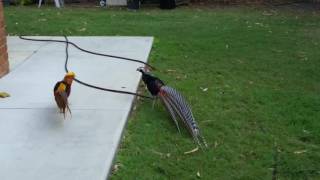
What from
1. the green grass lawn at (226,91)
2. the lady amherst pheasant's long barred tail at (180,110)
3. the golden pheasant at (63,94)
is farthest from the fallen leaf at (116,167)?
the golden pheasant at (63,94)

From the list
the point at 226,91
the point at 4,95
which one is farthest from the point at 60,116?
the point at 226,91

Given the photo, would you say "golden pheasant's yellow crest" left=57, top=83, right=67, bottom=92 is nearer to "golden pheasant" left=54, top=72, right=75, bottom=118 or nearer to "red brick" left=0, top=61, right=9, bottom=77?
"golden pheasant" left=54, top=72, right=75, bottom=118

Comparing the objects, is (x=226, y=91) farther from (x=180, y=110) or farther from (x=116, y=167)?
(x=116, y=167)

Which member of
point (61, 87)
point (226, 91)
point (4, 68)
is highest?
point (61, 87)

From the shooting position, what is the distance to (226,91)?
5.35 meters

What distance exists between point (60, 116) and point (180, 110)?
3.11 ft

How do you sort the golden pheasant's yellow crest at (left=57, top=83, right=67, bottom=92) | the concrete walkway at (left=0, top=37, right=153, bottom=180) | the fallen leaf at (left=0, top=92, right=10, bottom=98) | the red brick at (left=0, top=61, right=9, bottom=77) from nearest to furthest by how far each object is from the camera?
the concrete walkway at (left=0, top=37, right=153, bottom=180) < the golden pheasant's yellow crest at (left=57, top=83, right=67, bottom=92) < the fallen leaf at (left=0, top=92, right=10, bottom=98) < the red brick at (left=0, top=61, right=9, bottom=77)

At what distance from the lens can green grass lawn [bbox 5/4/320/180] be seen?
12.3 feet

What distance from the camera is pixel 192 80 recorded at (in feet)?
18.7

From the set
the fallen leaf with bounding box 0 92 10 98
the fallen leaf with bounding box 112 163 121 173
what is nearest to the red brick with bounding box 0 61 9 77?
the fallen leaf with bounding box 0 92 10 98

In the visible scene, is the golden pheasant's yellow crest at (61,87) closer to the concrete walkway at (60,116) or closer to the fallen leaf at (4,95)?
the concrete walkway at (60,116)

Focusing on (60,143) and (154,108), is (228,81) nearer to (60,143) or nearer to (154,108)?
(154,108)

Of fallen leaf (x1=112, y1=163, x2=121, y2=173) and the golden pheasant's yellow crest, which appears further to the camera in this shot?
the golden pheasant's yellow crest

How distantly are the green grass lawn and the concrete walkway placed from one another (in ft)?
0.55
